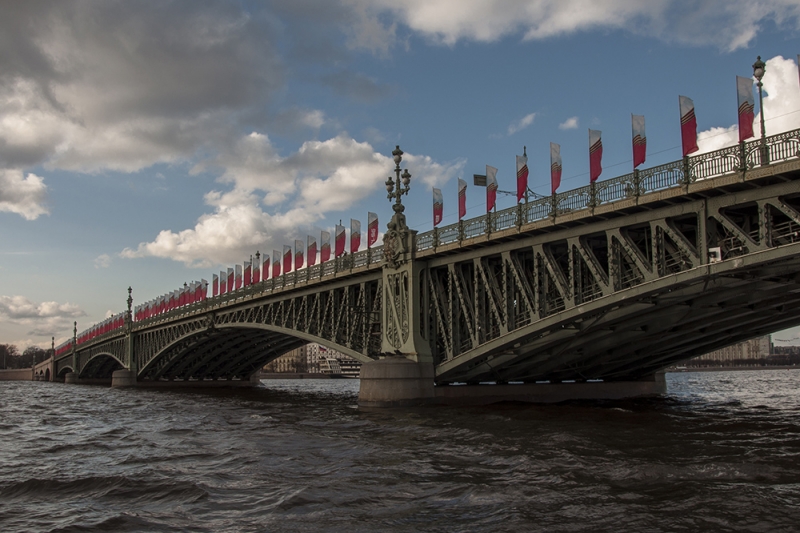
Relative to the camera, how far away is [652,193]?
2484 cm

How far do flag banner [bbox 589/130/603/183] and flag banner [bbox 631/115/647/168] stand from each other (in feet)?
5.78

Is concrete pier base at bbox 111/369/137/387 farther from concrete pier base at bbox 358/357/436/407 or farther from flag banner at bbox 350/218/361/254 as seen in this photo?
concrete pier base at bbox 358/357/436/407

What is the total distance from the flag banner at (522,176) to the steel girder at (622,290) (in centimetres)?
243

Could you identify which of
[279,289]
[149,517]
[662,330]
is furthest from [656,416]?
[279,289]

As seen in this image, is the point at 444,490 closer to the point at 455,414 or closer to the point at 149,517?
the point at 149,517

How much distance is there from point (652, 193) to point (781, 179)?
4307 millimetres

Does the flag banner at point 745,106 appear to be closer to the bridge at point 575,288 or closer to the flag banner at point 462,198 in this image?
the bridge at point 575,288

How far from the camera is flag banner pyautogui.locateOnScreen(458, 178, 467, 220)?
1385 inches

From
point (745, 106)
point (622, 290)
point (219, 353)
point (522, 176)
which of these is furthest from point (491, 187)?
point (219, 353)

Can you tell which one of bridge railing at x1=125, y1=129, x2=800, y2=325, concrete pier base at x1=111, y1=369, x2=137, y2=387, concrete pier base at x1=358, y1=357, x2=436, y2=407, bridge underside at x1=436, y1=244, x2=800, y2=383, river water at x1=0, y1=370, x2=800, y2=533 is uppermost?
bridge railing at x1=125, y1=129, x2=800, y2=325

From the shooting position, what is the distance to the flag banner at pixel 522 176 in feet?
105

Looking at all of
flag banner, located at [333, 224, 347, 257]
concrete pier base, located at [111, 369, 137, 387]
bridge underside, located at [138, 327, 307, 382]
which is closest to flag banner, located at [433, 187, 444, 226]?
flag banner, located at [333, 224, 347, 257]

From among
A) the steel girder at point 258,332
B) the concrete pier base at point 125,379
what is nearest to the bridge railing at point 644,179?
the steel girder at point 258,332

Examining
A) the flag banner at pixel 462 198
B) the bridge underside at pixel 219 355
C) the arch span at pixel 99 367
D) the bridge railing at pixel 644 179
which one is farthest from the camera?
the arch span at pixel 99 367
